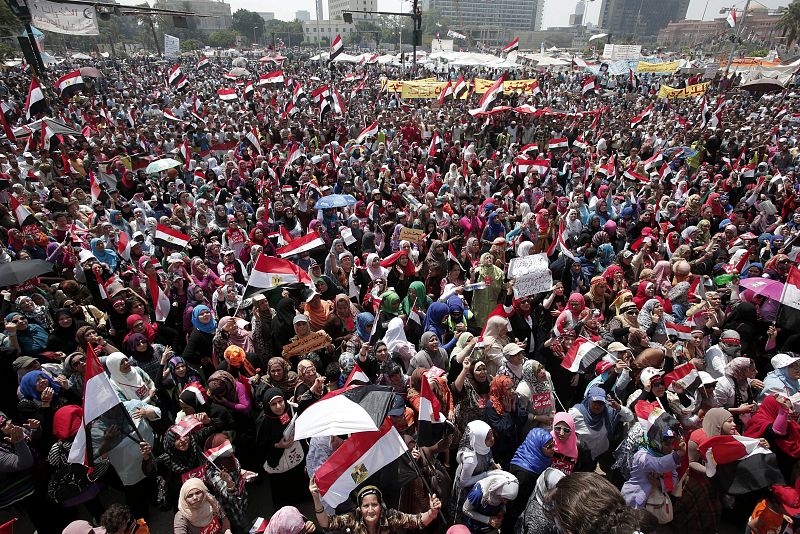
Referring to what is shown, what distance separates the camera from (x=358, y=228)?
805 centimetres

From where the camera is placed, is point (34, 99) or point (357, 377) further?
point (34, 99)

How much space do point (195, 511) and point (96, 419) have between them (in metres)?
1.01

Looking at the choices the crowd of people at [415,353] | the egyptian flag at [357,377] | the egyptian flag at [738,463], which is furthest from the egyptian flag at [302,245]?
the egyptian flag at [738,463]

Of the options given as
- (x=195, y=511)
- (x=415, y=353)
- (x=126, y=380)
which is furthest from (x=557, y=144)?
(x=195, y=511)

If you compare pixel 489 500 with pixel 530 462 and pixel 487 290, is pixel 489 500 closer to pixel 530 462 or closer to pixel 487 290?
pixel 530 462

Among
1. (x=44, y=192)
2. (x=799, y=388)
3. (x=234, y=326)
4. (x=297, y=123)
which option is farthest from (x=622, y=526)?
(x=297, y=123)

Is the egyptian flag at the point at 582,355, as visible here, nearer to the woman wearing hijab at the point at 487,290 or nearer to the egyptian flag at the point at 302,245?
the woman wearing hijab at the point at 487,290

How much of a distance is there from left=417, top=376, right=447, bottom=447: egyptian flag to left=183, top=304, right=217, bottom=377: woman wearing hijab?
109 inches

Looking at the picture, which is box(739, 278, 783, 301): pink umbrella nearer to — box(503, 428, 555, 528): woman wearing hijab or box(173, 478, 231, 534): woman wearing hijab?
box(503, 428, 555, 528): woman wearing hijab

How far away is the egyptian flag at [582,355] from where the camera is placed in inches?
173

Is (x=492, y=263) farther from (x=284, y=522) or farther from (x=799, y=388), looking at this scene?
(x=284, y=522)

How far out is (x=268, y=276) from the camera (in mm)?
5297

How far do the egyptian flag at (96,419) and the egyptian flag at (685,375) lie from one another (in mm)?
4589

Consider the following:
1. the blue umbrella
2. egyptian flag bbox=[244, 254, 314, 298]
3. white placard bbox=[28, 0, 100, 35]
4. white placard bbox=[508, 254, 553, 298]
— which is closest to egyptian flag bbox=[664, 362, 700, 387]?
white placard bbox=[508, 254, 553, 298]
